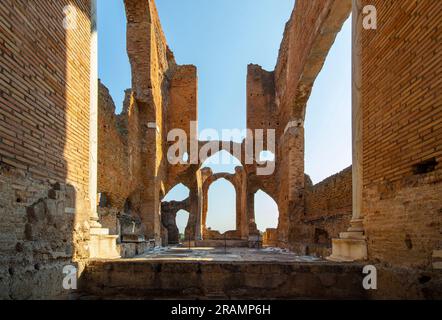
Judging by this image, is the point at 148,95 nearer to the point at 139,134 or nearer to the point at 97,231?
the point at 139,134

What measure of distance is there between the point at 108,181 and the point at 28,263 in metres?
6.31

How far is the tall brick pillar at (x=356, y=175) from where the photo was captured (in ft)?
16.4

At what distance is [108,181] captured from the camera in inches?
396

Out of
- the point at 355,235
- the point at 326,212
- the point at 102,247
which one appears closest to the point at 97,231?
the point at 102,247

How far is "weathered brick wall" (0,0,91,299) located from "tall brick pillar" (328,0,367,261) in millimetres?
4082

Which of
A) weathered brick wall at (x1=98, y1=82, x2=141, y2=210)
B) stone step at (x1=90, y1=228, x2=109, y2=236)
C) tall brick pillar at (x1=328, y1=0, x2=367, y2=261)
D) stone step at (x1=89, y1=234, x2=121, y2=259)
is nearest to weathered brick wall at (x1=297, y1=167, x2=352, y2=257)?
Result: tall brick pillar at (x1=328, y1=0, x2=367, y2=261)

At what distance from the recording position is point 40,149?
426 centimetres

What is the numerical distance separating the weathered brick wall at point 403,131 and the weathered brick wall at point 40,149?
171 inches

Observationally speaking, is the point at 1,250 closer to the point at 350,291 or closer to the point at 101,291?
the point at 101,291

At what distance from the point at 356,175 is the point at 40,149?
4.67 metres

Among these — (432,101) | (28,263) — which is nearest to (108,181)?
(28,263)

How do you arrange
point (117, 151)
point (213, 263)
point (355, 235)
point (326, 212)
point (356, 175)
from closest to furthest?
point (213, 263) < point (355, 235) < point (356, 175) < point (326, 212) < point (117, 151)

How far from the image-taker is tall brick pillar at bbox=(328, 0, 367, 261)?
4984 millimetres

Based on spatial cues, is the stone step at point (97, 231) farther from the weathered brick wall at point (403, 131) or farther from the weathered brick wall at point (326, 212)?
the weathered brick wall at point (326, 212)
